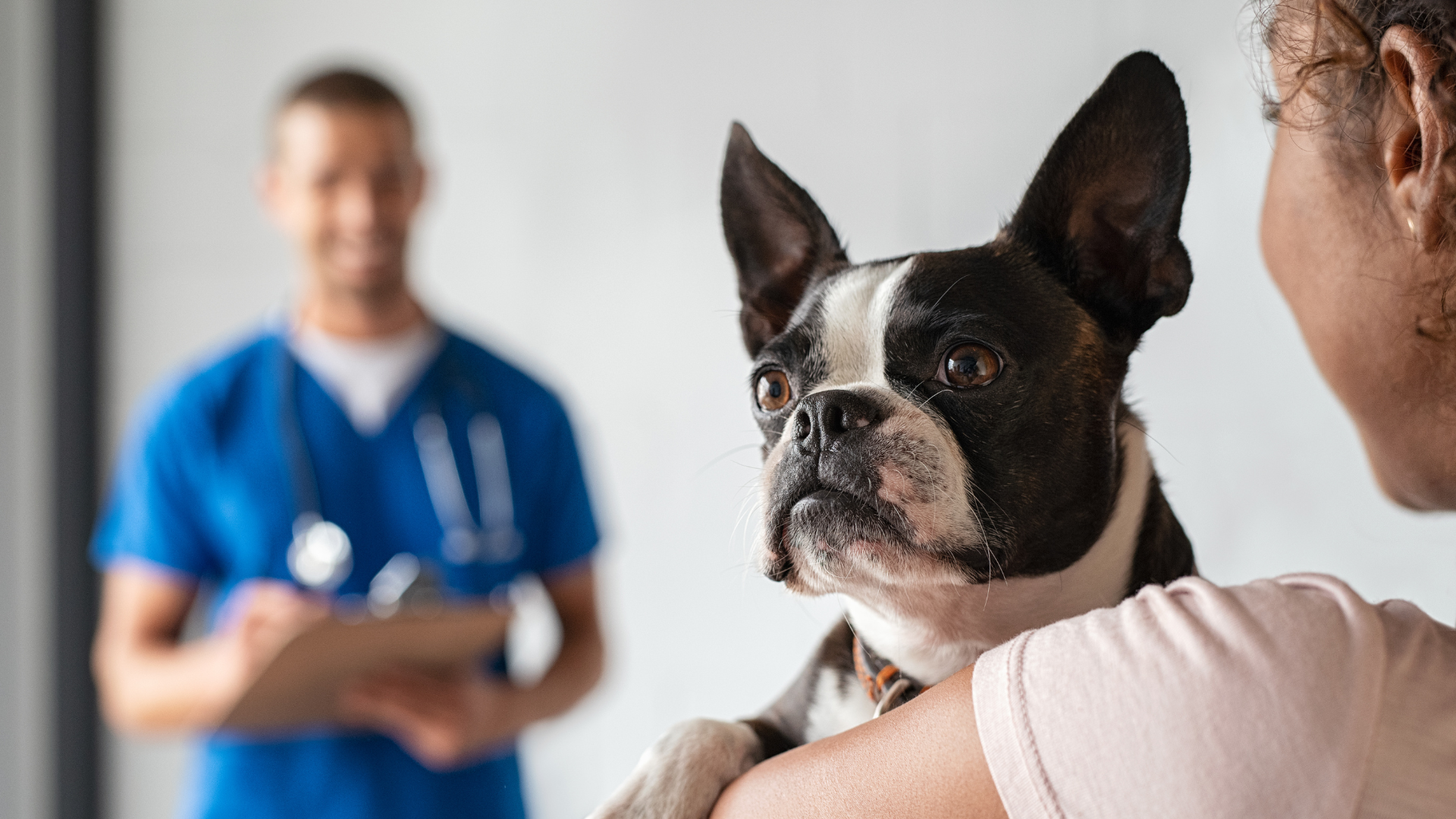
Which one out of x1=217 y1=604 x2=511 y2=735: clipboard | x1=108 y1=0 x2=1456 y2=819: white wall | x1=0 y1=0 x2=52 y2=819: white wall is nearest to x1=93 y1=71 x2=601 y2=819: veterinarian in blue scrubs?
x1=217 y1=604 x2=511 y2=735: clipboard

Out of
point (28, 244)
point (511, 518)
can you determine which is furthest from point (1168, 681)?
point (28, 244)

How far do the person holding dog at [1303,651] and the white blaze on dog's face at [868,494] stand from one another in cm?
8

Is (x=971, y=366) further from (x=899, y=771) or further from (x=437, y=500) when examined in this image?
(x=437, y=500)

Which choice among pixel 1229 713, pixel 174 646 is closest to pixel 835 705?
pixel 1229 713

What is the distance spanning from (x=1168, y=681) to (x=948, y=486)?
0.16 metres

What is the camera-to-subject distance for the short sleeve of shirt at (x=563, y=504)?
193 cm

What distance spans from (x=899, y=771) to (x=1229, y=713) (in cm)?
15

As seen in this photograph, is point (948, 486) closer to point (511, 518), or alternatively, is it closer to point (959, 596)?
point (959, 596)

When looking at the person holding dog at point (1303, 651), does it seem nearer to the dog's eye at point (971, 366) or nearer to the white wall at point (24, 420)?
the dog's eye at point (971, 366)

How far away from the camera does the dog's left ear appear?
500 mm

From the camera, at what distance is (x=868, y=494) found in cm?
60

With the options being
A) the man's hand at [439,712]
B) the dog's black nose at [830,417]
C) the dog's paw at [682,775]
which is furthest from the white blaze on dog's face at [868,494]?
the man's hand at [439,712]

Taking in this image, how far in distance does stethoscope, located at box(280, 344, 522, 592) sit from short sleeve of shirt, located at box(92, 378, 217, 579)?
179 mm

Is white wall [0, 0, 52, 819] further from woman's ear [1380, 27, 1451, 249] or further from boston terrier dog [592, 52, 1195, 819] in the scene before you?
woman's ear [1380, 27, 1451, 249]
